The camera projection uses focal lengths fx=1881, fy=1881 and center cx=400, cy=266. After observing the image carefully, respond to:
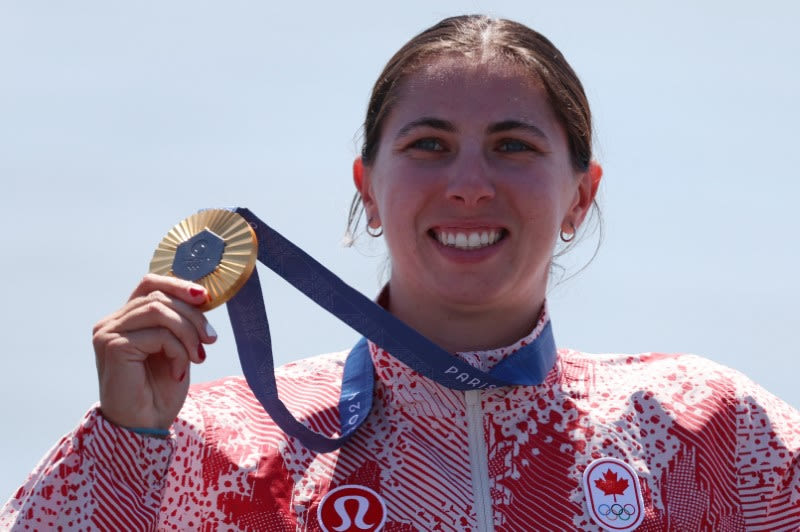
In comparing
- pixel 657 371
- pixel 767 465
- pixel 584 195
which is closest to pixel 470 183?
pixel 584 195

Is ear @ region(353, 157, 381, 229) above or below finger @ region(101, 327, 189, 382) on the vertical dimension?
above

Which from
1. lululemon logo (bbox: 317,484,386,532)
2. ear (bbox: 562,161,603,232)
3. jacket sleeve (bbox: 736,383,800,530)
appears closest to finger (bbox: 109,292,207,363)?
lululemon logo (bbox: 317,484,386,532)

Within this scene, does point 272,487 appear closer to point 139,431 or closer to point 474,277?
point 139,431

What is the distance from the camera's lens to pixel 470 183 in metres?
6.73

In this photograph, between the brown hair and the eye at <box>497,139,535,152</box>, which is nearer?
the eye at <box>497,139,535,152</box>

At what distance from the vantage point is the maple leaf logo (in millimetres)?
6688

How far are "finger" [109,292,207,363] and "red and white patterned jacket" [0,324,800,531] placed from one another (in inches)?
15.3

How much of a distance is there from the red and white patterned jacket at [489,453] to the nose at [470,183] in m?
0.61

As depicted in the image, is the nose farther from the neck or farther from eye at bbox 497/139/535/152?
the neck

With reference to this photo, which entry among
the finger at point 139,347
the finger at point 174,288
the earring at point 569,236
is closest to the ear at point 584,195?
the earring at point 569,236

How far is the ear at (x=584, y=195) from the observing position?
24.3 ft

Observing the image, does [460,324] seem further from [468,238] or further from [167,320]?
[167,320]

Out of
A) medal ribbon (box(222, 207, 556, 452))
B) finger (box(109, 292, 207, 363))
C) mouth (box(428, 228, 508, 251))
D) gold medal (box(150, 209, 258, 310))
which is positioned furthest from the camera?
mouth (box(428, 228, 508, 251))

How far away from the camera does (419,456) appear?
673 centimetres
